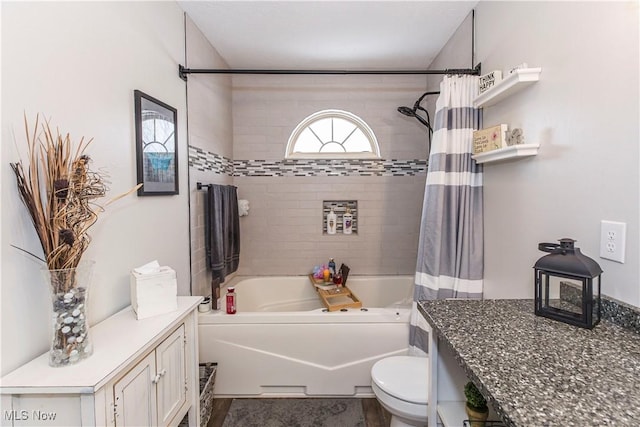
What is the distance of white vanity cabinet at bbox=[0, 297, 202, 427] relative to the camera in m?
0.91

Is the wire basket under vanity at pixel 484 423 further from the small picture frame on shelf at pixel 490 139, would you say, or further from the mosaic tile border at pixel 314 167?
the mosaic tile border at pixel 314 167

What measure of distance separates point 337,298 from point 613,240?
199cm

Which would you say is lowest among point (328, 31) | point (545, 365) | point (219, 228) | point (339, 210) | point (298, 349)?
point (298, 349)

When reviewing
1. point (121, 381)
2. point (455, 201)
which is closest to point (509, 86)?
point (455, 201)

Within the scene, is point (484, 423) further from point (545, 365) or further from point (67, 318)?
point (67, 318)

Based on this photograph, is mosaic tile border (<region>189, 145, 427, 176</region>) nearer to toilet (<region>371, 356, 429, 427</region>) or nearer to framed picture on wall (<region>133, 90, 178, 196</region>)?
framed picture on wall (<region>133, 90, 178, 196</region>)

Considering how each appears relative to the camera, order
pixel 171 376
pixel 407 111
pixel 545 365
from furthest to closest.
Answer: pixel 407 111 < pixel 171 376 < pixel 545 365

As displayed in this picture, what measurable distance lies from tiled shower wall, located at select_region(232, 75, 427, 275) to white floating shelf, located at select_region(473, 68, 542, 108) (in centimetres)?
151

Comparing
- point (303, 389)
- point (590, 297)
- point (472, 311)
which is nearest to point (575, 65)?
point (590, 297)

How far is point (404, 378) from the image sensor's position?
162 cm

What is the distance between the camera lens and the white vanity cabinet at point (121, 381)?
3.00 ft

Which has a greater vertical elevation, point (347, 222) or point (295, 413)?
point (347, 222)

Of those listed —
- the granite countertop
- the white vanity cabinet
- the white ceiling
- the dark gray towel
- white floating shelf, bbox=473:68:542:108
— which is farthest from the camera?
the dark gray towel

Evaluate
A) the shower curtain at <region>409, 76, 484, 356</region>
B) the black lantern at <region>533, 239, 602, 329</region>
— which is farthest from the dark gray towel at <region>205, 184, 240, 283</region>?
the black lantern at <region>533, 239, 602, 329</region>
